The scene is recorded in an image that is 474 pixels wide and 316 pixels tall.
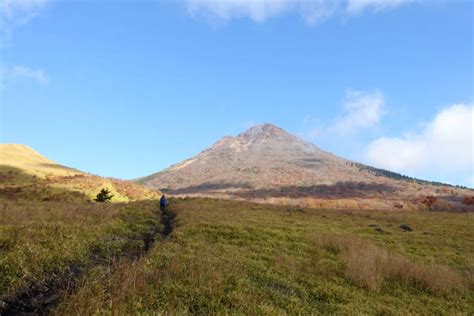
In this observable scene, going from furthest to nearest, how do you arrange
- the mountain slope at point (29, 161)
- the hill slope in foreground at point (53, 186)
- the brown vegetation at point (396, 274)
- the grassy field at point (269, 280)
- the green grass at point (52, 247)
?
the mountain slope at point (29, 161) → the hill slope in foreground at point (53, 186) → the brown vegetation at point (396, 274) → the green grass at point (52, 247) → the grassy field at point (269, 280)

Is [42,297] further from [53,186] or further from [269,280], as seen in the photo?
[53,186]

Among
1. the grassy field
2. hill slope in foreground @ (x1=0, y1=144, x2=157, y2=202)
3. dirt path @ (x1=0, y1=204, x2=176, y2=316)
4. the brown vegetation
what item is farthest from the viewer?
hill slope in foreground @ (x1=0, y1=144, x2=157, y2=202)

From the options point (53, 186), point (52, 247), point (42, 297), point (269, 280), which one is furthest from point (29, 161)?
point (269, 280)

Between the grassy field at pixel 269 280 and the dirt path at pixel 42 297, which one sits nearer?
the dirt path at pixel 42 297

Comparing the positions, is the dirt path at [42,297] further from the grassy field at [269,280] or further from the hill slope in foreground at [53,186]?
the hill slope in foreground at [53,186]

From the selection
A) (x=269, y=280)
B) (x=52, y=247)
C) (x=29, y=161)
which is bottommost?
(x=269, y=280)

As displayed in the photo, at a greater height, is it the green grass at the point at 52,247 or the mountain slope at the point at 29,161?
the mountain slope at the point at 29,161

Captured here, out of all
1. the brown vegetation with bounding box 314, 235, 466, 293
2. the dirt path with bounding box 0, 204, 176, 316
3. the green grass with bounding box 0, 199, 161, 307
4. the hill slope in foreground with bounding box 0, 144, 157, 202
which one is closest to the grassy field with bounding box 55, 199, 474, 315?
the brown vegetation with bounding box 314, 235, 466, 293

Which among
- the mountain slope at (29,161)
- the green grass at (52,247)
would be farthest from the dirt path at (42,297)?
the mountain slope at (29,161)

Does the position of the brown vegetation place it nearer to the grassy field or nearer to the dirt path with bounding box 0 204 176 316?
the grassy field

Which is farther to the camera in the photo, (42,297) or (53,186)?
(53,186)

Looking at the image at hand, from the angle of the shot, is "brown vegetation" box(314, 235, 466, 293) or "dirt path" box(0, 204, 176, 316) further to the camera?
"brown vegetation" box(314, 235, 466, 293)

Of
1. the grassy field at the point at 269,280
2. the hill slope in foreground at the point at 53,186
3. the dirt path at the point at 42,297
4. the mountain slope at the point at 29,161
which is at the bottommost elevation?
the dirt path at the point at 42,297

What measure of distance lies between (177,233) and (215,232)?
3.09m
